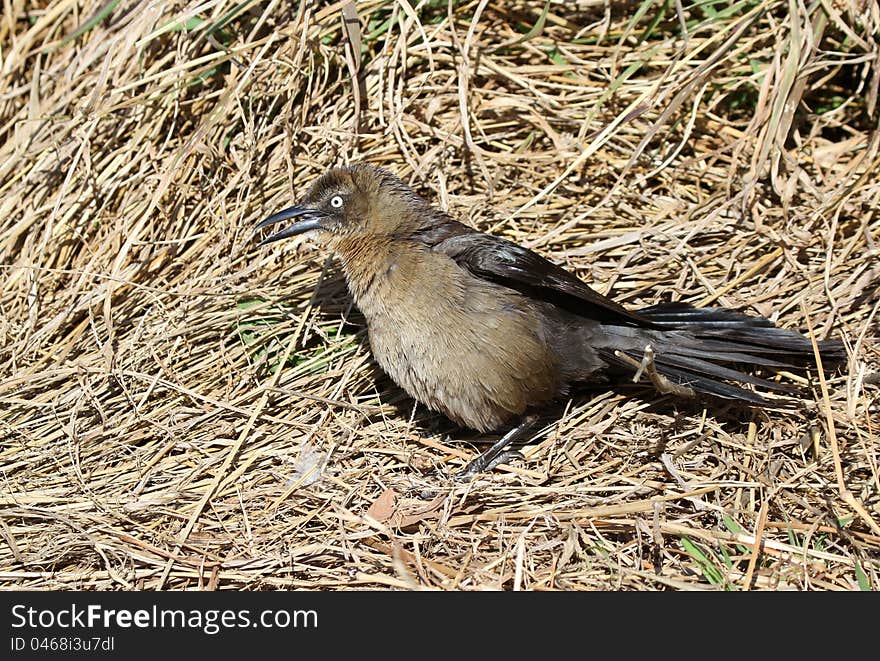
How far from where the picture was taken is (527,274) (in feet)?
11.0

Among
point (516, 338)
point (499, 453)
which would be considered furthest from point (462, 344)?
point (499, 453)

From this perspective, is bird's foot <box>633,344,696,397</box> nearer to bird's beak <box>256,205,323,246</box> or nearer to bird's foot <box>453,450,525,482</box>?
bird's foot <box>453,450,525,482</box>

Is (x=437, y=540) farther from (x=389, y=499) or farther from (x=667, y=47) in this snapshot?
(x=667, y=47)

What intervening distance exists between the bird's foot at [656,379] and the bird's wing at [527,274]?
1.01 feet

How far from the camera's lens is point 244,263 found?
4078 mm

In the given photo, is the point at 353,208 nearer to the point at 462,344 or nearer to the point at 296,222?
the point at 296,222

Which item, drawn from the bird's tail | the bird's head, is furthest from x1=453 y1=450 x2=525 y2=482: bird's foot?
the bird's head

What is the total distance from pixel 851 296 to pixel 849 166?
79 centimetres

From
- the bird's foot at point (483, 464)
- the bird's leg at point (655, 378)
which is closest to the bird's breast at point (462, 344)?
the bird's foot at point (483, 464)

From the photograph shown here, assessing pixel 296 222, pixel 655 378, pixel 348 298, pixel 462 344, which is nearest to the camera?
pixel 655 378

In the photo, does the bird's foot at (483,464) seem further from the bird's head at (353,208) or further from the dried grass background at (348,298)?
the bird's head at (353,208)

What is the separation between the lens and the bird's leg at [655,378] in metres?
2.96

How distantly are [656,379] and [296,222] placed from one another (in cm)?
168
